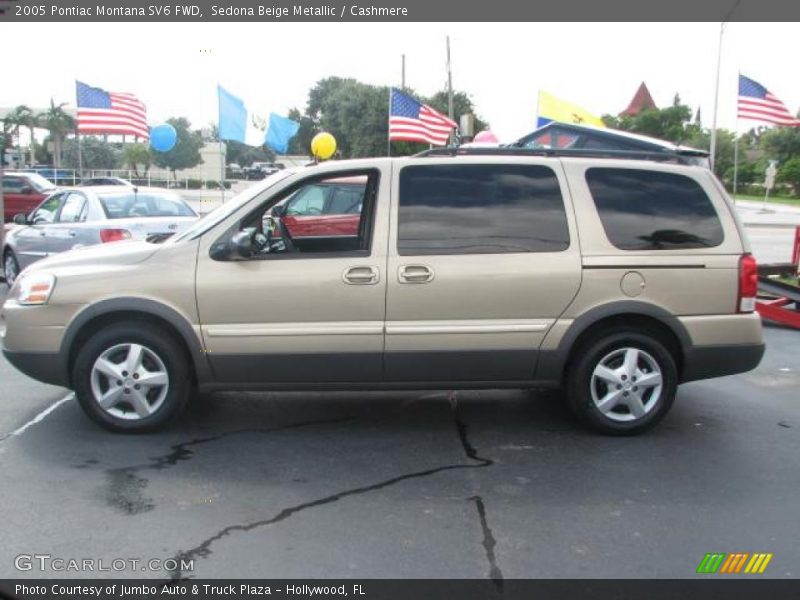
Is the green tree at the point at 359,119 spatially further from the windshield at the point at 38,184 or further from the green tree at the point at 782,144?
the green tree at the point at 782,144

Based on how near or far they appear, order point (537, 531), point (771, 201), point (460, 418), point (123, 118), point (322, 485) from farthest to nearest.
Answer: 1. point (771, 201)
2. point (123, 118)
3. point (460, 418)
4. point (322, 485)
5. point (537, 531)

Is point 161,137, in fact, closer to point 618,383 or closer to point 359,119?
point 359,119

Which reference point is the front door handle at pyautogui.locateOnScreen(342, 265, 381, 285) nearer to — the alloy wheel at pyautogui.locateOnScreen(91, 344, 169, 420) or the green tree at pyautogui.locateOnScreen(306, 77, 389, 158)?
the alloy wheel at pyautogui.locateOnScreen(91, 344, 169, 420)

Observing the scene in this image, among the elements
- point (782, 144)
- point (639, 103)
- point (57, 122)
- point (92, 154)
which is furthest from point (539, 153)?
point (92, 154)

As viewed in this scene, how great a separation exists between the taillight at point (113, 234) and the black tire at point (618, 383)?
20.3 ft

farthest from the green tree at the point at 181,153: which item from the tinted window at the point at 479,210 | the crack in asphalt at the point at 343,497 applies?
the crack in asphalt at the point at 343,497

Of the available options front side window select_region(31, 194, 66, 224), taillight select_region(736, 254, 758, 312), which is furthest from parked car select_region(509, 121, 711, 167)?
front side window select_region(31, 194, 66, 224)

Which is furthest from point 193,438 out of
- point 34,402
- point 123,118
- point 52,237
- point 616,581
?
point 123,118

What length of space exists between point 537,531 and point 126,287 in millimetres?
2926

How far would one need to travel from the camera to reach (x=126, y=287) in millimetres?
4941

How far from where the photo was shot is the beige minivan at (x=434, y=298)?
194 inches

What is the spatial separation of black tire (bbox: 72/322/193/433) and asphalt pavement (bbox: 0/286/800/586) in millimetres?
130

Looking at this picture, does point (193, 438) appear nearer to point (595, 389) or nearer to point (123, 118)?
point (595, 389)

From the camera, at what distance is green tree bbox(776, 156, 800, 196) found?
178 ft
